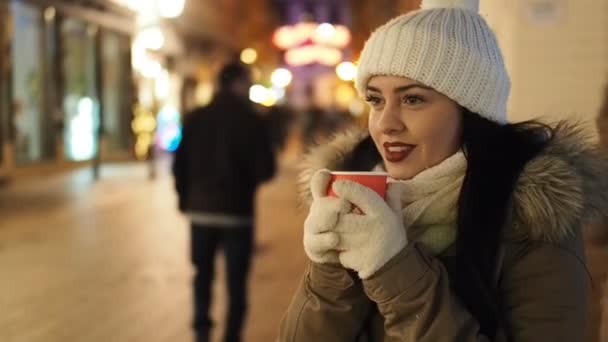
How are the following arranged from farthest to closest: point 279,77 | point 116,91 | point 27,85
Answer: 1. point 279,77
2. point 116,91
3. point 27,85

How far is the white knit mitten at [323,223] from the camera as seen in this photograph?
5.17 ft

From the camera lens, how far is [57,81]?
1816cm

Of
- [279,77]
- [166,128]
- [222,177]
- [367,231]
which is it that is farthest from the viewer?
[279,77]

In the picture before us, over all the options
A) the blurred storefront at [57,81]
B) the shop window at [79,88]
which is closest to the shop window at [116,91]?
the blurred storefront at [57,81]

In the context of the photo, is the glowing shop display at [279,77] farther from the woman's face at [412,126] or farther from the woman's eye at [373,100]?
the woman's face at [412,126]

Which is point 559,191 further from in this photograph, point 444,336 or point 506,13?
point 506,13

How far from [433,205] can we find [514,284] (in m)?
0.24

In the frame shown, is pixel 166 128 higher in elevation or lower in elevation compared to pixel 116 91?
lower

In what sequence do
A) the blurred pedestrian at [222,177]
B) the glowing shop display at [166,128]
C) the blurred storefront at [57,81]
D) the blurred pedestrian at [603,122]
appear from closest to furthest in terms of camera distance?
1. the blurred pedestrian at [603,122]
2. the blurred pedestrian at [222,177]
3. the blurred storefront at [57,81]
4. the glowing shop display at [166,128]

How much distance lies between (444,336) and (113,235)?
883cm

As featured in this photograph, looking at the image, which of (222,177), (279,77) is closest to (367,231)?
(222,177)

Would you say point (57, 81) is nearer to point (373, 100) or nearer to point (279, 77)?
point (373, 100)

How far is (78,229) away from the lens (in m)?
10.4

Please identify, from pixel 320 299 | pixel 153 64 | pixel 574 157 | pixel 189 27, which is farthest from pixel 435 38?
pixel 189 27
